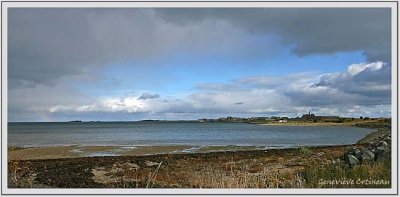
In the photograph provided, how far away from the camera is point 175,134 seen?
7480 mm

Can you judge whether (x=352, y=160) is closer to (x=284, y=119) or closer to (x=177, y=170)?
(x=284, y=119)

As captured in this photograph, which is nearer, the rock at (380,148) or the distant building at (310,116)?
the rock at (380,148)

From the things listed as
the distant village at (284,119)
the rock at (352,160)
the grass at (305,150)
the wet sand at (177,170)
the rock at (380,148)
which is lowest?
the wet sand at (177,170)

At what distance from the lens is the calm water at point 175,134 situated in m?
6.39

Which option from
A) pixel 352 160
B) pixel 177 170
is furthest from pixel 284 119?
pixel 177 170

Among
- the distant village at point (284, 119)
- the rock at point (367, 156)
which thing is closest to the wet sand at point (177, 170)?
the rock at point (367, 156)

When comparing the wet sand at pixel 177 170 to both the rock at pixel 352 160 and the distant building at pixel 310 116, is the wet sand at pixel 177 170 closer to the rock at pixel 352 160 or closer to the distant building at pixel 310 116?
the rock at pixel 352 160

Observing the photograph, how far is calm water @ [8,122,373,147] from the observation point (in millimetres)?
6395

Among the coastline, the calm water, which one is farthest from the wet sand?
the calm water

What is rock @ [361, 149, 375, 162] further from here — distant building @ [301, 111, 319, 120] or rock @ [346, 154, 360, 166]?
distant building @ [301, 111, 319, 120]
